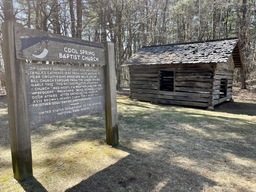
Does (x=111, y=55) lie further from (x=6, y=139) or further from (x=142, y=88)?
(x=142, y=88)

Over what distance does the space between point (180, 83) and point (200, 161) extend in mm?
7849

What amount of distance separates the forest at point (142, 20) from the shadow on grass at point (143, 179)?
41.8 ft

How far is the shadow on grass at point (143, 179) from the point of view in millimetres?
3127

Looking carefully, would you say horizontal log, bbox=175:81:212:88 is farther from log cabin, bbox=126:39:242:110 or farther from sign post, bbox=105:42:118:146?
sign post, bbox=105:42:118:146

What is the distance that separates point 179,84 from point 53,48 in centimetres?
912

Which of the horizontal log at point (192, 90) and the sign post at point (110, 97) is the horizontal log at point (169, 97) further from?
the sign post at point (110, 97)

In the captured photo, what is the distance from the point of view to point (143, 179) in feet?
11.0

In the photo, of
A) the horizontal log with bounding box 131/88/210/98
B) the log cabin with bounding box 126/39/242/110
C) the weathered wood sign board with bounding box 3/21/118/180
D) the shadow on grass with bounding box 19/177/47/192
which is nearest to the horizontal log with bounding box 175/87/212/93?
the log cabin with bounding box 126/39/242/110

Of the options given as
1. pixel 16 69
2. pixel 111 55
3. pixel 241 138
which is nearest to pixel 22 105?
pixel 16 69

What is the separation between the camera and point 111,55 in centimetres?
462

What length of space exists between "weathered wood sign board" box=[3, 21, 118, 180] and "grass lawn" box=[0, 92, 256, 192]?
747 millimetres

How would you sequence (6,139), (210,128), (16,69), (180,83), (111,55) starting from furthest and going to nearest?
1. (180,83)
2. (210,128)
3. (6,139)
4. (111,55)
5. (16,69)

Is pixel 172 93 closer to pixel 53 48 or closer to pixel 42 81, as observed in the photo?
pixel 53 48

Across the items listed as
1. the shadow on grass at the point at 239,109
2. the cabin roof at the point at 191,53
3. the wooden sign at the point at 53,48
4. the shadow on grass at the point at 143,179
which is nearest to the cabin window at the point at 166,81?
the cabin roof at the point at 191,53
